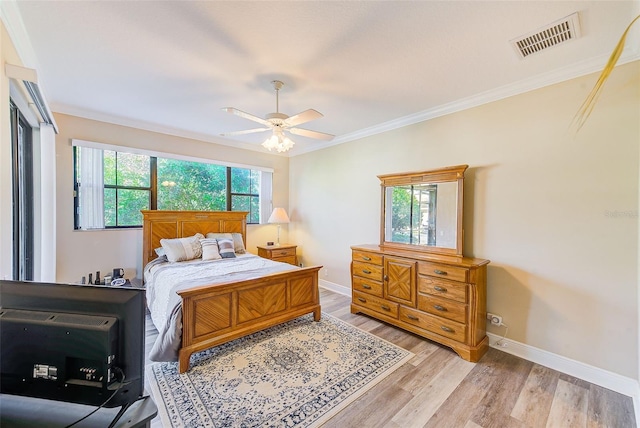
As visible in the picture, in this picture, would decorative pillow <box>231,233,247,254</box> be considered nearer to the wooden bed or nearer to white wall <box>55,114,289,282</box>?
the wooden bed

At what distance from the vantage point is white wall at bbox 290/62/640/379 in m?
2.05

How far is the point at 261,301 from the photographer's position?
2787 mm

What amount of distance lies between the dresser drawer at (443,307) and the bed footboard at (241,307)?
1.26m

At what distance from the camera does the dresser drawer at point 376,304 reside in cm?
308

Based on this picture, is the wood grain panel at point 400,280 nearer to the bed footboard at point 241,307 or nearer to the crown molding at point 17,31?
the bed footboard at point 241,307

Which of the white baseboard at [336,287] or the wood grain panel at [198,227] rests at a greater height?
the wood grain panel at [198,227]

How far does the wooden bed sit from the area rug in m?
0.18

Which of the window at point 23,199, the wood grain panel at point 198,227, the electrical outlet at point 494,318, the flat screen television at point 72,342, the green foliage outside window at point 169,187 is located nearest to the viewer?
the flat screen television at point 72,342

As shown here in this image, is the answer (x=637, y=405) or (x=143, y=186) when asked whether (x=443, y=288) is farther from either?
(x=143, y=186)

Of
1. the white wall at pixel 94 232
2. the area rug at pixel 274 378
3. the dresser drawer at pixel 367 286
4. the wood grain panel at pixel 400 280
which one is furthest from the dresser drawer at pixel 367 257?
the white wall at pixel 94 232

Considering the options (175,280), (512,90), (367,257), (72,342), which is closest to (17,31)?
(175,280)

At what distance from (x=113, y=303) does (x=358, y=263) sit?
290cm

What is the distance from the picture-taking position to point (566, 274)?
2.30 metres

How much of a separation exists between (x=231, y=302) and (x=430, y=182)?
2.59 m
